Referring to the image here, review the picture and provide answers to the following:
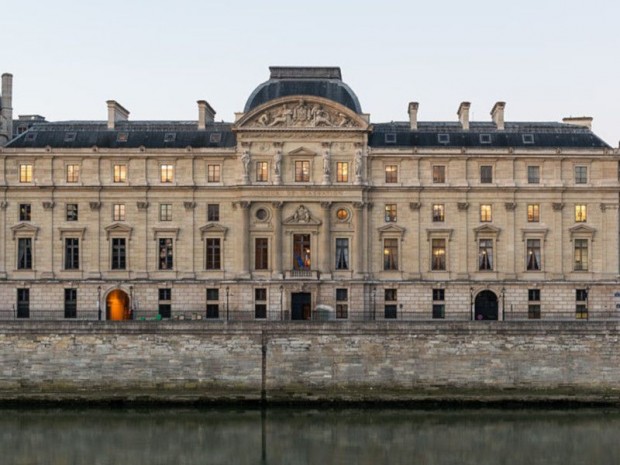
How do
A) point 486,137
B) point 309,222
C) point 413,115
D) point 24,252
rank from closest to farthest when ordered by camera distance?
point 309,222 < point 24,252 < point 486,137 < point 413,115

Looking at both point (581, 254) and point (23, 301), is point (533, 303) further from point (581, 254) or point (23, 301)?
point (23, 301)

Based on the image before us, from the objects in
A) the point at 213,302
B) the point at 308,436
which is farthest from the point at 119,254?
the point at 308,436

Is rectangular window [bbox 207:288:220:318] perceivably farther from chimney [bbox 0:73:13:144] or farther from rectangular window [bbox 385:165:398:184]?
chimney [bbox 0:73:13:144]

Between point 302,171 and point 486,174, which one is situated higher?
point 302,171

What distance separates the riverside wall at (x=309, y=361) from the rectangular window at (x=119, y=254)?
12777mm

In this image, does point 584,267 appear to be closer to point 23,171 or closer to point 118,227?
point 118,227

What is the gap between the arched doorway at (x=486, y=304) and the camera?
51875mm

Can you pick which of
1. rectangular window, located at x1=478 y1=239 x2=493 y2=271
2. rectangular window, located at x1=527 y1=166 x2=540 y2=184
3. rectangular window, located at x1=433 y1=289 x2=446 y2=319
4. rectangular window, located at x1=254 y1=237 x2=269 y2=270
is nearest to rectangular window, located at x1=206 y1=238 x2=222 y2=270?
rectangular window, located at x1=254 y1=237 x2=269 y2=270

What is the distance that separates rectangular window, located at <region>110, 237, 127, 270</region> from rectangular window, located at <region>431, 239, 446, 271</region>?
62.4 ft

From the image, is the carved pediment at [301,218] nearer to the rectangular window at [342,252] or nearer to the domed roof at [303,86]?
the rectangular window at [342,252]

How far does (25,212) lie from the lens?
172 feet

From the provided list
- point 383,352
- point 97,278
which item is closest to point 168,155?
point 97,278

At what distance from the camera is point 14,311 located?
51.1m

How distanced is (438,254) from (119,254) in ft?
64.7
